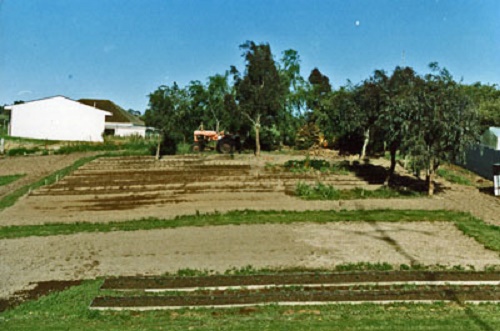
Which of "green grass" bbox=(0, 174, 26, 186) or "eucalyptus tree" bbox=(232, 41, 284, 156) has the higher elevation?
"eucalyptus tree" bbox=(232, 41, 284, 156)

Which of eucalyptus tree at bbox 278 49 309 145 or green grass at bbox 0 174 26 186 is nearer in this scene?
green grass at bbox 0 174 26 186

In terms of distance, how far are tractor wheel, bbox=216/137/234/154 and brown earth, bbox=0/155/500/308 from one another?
42.2ft

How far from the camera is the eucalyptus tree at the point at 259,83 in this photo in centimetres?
3459

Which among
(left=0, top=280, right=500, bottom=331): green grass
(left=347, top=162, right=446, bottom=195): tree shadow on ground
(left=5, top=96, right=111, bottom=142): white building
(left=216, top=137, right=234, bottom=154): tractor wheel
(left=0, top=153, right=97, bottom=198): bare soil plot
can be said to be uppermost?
(left=5, top=96, right=111, bottom=142): white building

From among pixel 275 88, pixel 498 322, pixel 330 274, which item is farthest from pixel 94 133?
pixel 498 322

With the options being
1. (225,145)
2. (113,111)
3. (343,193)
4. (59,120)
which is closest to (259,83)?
(225,145)

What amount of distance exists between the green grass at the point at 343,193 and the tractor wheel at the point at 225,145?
16934mm

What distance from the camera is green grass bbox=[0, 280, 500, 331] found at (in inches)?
285

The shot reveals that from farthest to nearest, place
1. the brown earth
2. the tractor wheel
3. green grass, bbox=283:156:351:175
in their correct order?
the tractor wheel < green grass, bbox=283:156:351:175 < the brown earth

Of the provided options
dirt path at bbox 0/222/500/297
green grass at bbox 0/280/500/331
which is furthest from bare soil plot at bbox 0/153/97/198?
green grass at bbox 0/280/500/331

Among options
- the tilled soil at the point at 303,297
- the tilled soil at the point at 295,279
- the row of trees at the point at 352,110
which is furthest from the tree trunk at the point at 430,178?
the tilled soil at the point at 303,297

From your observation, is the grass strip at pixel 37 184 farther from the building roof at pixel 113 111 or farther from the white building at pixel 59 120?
the building roof at pixel 113 111

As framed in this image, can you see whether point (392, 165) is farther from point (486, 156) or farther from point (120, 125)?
point (120, 125)

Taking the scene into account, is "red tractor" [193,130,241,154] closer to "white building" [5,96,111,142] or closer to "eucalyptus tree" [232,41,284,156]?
"eucalyptus tree" [232,41,284,156]
